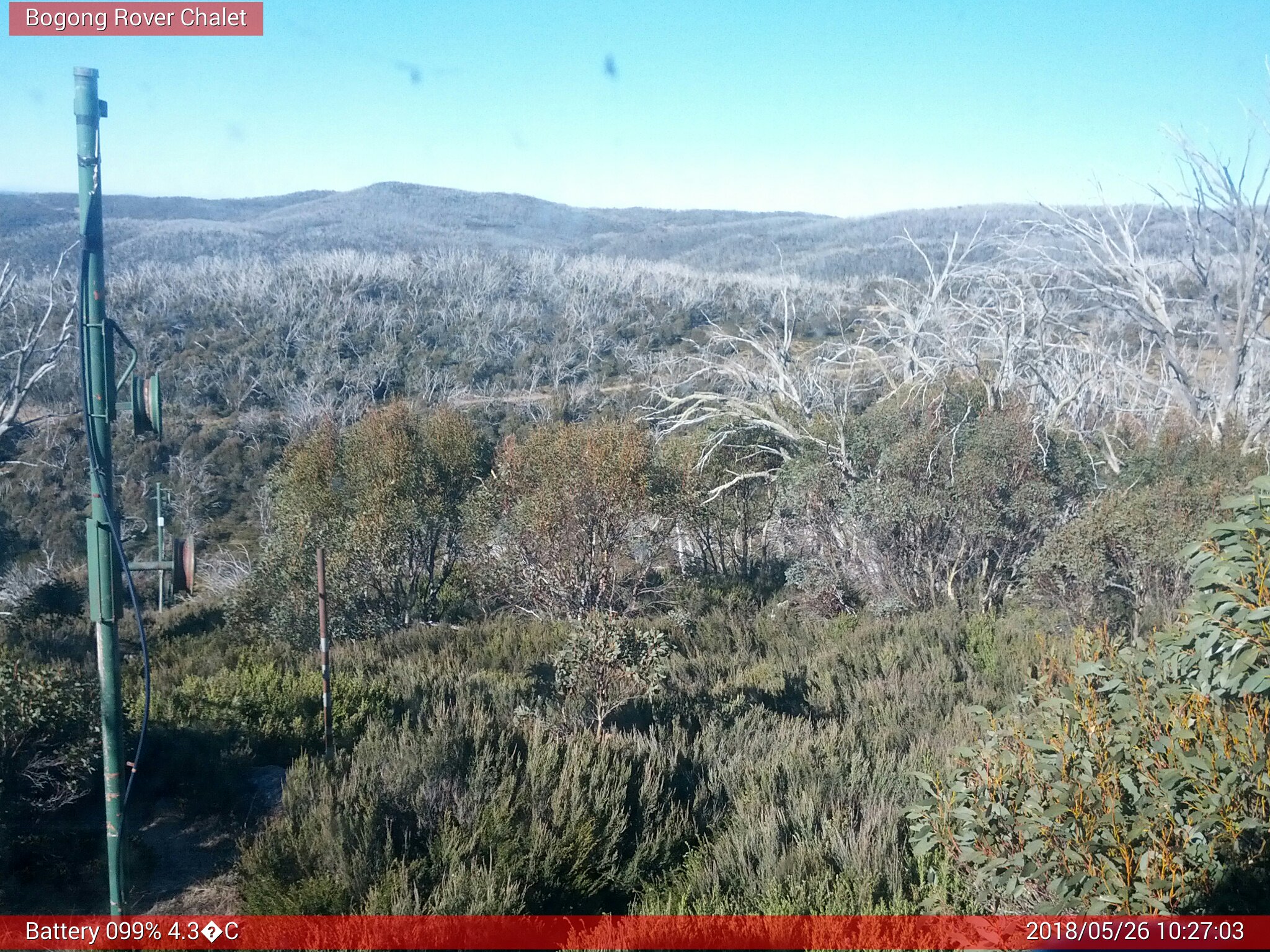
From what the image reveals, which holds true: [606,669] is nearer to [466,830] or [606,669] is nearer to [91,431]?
[466,830]

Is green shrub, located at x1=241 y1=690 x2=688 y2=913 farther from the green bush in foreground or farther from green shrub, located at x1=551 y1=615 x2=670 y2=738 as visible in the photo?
green shrub, located at x1=551 y1=615 x2=670 y2=738

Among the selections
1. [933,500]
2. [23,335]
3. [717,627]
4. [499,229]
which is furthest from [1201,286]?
[499,229]

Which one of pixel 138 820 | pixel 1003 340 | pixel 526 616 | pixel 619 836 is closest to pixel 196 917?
pixel 138 820

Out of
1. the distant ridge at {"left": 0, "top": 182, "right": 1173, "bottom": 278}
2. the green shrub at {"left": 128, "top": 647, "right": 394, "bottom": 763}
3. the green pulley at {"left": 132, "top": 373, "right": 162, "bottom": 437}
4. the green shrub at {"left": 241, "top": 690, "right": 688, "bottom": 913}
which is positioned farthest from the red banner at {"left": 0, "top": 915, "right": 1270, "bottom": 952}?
the distant ridge at {"left": 0, "top": 182, "right": 1173, "bottom": 278}

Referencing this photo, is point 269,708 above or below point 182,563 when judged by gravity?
below

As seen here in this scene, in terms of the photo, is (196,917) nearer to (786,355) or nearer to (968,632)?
(968,632)

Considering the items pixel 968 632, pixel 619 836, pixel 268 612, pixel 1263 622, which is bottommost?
pixel 268 612
